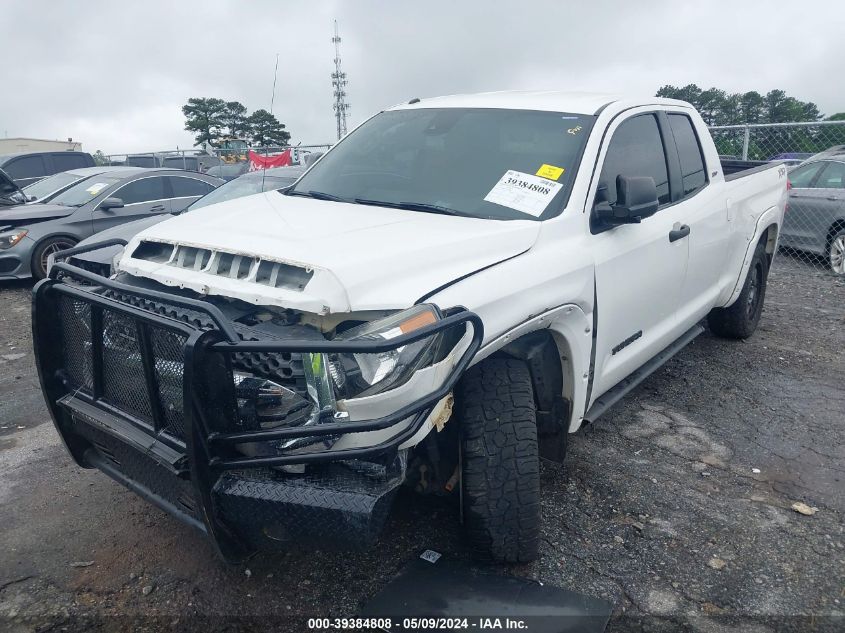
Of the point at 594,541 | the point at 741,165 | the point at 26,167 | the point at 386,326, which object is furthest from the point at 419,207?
the point at 26,167

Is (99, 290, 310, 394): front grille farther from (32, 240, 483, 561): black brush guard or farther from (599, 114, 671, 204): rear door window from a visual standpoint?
(599, 114, 671, 204): rear door window

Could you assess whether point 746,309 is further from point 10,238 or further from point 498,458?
point 10,238

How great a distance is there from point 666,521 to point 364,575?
1.45m

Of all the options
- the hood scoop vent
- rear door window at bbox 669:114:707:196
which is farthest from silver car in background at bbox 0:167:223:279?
rear door window at bbox 669:114:707:196

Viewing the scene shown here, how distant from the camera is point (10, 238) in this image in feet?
27.6

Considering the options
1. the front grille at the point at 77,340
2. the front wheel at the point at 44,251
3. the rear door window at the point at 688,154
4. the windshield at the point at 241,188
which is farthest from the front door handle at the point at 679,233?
the front wheel at the point at 44,251

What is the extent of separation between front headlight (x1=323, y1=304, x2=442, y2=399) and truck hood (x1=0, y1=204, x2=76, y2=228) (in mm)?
7942

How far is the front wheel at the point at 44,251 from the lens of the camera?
854 cm

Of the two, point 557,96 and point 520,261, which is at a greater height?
point 557,96

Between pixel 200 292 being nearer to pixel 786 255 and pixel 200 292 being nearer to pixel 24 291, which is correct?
pixel 24 291

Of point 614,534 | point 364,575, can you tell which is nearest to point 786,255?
point 614,534

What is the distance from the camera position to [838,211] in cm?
870

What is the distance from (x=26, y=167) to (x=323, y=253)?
52.1ft

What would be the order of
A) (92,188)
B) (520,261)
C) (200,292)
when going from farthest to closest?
(92,188) → (520,261) → (200,292)
